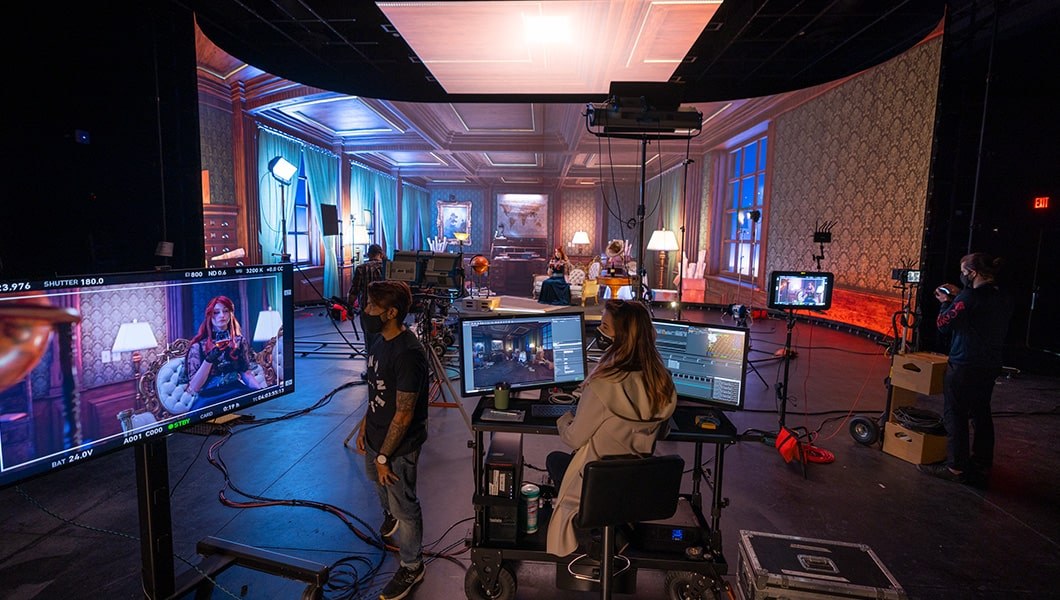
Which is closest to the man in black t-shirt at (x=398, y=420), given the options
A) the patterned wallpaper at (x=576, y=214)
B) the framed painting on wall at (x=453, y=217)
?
the patterned wallpaper at (x=576, y=214)

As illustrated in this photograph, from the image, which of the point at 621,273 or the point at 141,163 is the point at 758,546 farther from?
the point at 621,273

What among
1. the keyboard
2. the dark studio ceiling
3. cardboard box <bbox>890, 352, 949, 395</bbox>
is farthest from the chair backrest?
cardboard box <bbox>890, 352, 949, 395</bbox>

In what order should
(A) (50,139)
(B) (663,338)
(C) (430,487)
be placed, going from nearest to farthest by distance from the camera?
(B) (663,338), (A) (50,139), (C) (430,487)

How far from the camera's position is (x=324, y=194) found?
1138cm

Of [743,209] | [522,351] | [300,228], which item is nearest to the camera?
[522,351]

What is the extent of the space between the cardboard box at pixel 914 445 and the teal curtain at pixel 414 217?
15471 mm

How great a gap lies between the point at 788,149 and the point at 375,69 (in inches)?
297

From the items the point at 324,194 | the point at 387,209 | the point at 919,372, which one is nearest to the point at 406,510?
the point at 919,372

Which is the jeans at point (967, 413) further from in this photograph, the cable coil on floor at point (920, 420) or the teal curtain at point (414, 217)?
the teal curtain at point (414, 217)

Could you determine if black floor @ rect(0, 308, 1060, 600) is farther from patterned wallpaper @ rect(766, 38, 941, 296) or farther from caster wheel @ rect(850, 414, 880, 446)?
patterned wallpaper @ rect(766, 38, 941, 296)

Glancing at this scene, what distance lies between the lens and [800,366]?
21.0 ft

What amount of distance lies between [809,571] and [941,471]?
2.36 meters

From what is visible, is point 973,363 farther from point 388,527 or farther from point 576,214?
point 576,214

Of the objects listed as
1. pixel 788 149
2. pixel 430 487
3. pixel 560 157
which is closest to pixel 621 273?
pixel 788 149
